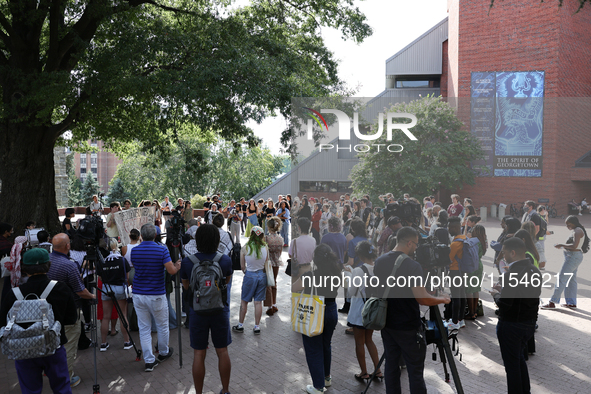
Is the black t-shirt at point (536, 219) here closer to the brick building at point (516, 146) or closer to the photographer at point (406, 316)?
the brick building at point (516, 146)

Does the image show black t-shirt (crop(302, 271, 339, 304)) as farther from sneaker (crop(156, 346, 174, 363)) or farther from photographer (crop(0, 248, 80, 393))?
sneaker (crop(156, 346, 174, 363))

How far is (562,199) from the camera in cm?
691

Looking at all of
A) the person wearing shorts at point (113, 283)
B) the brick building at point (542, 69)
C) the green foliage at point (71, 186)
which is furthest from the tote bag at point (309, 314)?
the green foliage at point (71, 186)

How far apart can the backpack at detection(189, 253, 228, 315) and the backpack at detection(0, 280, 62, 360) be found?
130 centimetres

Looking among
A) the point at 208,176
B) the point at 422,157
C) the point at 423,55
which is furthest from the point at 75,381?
the point at 208,176

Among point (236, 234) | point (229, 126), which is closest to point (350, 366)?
point (229, 126)

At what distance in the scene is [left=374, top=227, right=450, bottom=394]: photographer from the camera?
405 centimetres

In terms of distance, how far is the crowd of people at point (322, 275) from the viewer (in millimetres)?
4180

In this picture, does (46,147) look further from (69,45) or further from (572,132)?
(572,132)

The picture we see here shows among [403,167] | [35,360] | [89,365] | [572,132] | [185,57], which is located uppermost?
[185,57]

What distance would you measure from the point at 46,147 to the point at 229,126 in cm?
581

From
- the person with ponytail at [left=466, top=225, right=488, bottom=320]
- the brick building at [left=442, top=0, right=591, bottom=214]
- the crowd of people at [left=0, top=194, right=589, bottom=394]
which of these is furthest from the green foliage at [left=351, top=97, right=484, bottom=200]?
the person with ponytail at [left=466, top=225, right=488, bottom=320]

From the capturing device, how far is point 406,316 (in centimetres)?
417

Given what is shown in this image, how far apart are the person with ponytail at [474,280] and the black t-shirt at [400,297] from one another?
11.3 feet
